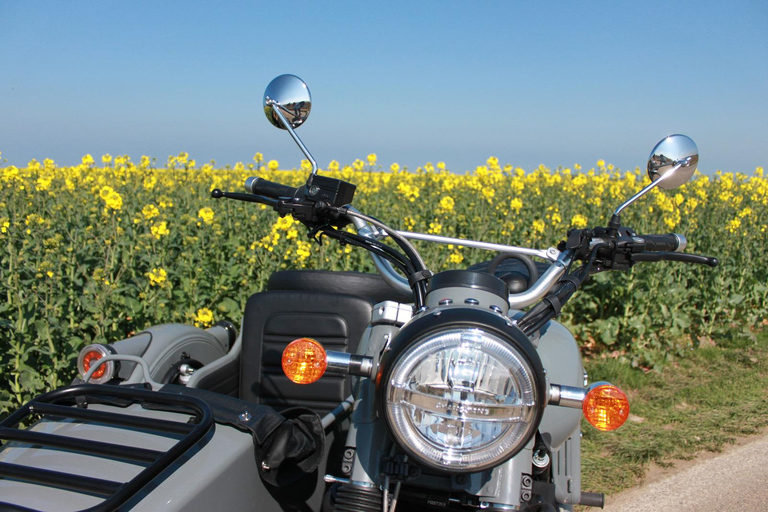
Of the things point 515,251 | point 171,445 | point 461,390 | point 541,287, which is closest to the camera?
point 461,390

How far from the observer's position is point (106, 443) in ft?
4.83

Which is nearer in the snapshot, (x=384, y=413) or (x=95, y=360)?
(x=384, y=413)

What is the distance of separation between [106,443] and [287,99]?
107cm

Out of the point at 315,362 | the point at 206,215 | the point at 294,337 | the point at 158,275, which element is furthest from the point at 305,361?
the point at 206,215

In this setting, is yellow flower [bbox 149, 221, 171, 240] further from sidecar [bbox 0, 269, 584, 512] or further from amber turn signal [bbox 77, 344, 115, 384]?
amber turn signal [bbox 77, 344, 115, 384]

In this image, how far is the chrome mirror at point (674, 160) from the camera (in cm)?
192

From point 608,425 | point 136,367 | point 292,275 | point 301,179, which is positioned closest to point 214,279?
point 292,275

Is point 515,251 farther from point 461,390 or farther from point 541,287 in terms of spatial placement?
point 461,390

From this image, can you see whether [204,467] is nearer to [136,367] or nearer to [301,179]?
[136,367]

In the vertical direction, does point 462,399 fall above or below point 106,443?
above

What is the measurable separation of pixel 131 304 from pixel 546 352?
3.03m

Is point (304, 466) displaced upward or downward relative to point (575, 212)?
downward

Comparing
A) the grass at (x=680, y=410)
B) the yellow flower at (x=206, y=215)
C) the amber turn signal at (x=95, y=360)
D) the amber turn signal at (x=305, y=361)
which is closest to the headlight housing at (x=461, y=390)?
the amber turn signal at (x=305, y=361)

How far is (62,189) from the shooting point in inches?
323
